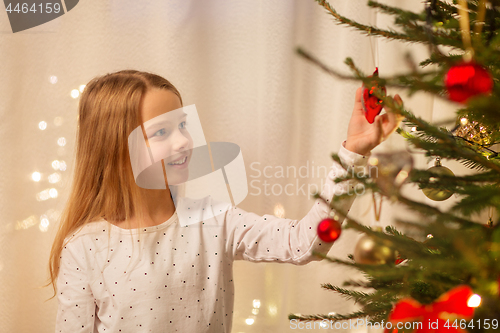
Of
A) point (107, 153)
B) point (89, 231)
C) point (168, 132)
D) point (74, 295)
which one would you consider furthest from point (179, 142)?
point (74, 295)

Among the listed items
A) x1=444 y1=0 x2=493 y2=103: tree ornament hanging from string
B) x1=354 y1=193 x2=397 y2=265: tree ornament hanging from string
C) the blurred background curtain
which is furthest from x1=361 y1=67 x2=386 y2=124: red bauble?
the blurred background curtain

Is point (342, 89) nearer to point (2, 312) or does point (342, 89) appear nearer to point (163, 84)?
point (163, 84)

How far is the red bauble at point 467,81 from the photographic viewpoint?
0.93 feet

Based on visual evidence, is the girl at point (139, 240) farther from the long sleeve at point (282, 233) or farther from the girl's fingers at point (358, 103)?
the girl's fingers at point (358, 103)

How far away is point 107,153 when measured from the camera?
82 cm

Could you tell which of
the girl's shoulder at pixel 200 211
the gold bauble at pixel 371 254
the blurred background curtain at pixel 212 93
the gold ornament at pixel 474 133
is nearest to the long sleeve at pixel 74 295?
the girl's shoulder at pixel 200 211

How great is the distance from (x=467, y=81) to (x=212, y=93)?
0.87 metres

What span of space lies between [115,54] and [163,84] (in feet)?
1.16

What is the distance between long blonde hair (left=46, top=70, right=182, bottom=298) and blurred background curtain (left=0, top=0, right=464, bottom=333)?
274 millimetres

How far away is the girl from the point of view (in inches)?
30.1

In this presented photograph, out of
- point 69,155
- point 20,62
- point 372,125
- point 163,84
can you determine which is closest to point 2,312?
point 69,155

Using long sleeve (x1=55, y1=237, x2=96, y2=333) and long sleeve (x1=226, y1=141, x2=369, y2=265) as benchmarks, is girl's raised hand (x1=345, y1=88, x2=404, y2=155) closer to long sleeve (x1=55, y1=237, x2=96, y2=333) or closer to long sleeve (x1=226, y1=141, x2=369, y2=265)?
long sleeve (x1=226, y1=141, x2=369, y2=265)

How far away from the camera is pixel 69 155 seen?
111 centimetres

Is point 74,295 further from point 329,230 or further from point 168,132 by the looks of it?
point 329,230
